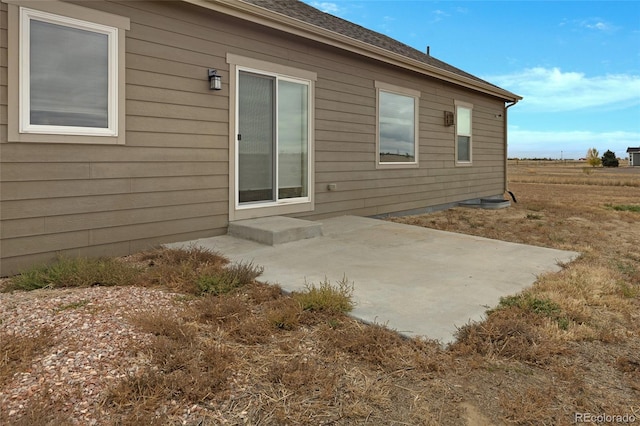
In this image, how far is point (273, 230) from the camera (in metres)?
5.11

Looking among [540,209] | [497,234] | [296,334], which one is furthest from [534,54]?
[296,334]

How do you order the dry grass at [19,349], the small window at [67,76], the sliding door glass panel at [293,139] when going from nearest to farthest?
the dry grass at [19,349] < the small window at [67,76] < the sliding door glass panel at [293,139]

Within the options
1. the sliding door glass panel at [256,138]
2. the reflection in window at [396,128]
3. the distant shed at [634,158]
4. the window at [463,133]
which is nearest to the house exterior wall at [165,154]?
the sliding door glass panel at [256,138]

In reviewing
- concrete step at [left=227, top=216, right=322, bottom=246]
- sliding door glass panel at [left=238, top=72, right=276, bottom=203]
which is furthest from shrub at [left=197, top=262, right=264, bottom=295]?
sliding door glass panel at [left=238, top=72, right=276, bottom=203]

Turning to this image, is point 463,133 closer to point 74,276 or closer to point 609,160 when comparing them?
point 74,276

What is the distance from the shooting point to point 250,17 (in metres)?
5.50

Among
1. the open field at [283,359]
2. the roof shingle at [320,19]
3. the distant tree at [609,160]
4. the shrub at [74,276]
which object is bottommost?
the open field at [283,359]

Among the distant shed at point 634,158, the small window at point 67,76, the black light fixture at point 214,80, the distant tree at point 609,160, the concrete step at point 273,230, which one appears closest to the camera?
the small window at point 67,76

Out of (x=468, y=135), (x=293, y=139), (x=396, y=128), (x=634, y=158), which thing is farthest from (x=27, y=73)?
(x=634, y=158)

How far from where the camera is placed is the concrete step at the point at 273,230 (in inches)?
201

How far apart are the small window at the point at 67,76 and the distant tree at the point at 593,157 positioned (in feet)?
213

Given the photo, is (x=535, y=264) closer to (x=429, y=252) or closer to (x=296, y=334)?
(x=429, y=252)

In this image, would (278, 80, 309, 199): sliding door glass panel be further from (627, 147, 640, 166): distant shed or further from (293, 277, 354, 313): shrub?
(627, 147, 640, 166): distant shed

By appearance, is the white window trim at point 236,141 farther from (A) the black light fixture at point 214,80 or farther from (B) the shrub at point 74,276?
(B) the shrub at point 74,276
